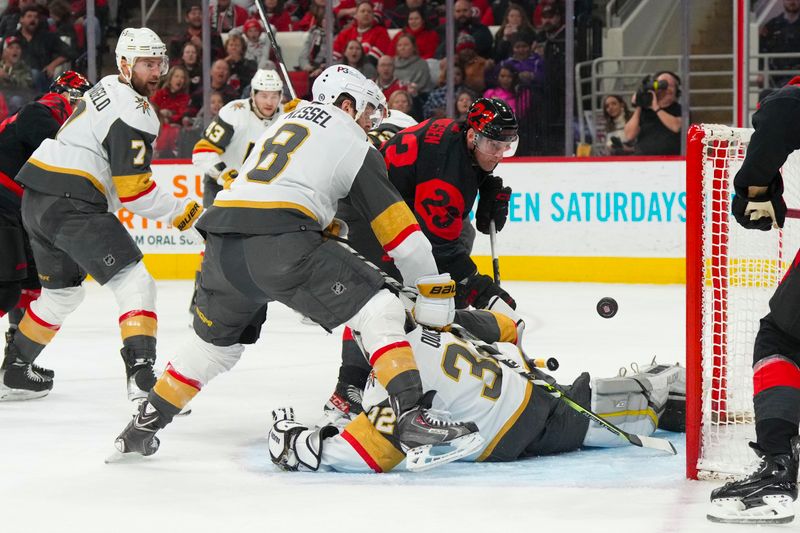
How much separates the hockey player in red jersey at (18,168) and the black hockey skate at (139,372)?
60cm

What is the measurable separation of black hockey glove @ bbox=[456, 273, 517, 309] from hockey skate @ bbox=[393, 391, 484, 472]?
1.19 m

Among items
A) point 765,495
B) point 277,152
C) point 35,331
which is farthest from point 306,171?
point 35,331

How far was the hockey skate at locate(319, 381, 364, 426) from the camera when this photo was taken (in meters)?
4.04

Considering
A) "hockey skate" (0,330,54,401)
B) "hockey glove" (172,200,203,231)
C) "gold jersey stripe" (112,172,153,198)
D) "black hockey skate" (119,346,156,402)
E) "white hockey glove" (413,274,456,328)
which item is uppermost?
"gold jersey stripe" (112,172,153,198)

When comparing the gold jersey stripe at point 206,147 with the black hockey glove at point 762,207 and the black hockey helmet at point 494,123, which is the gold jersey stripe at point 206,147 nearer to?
the black hockey helmet at point 494,123

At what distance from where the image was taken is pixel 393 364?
10.3 feet

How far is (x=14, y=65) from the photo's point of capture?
10.1 metres

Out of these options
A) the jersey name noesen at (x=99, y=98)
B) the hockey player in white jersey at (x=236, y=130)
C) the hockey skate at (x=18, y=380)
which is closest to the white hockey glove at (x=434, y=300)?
the jersey name noesen at (x=99, y=98)

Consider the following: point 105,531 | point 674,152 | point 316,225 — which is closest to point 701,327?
point 316,225

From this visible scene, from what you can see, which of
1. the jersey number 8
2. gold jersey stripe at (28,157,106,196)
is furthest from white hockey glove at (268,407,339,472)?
gold jersey stripe at (28,157,106,196)

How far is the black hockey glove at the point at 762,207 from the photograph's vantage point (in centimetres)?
270

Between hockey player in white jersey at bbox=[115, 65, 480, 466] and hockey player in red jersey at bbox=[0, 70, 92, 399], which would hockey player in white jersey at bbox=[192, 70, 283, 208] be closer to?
hockey player in red jersey at bbox=[0, 70, 92, 399]

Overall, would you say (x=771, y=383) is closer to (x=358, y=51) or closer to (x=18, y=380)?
(x=18, y=380)

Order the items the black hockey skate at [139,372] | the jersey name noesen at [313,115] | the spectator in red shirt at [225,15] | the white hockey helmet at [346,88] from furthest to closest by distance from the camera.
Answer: the spectator in red shirt at [225,15] < the black hockey skate at [139,372] < the white hockey helmet at [346,88] < the jersey name noesen at [313,115]
